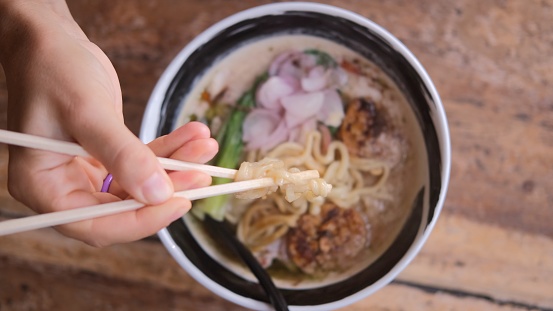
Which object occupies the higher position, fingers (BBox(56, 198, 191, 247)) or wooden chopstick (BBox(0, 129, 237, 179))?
wooden chopstick (BBox(0, 129, 237, 179))

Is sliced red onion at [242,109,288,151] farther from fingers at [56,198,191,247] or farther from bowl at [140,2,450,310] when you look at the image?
fingers at [56,198,191,247]

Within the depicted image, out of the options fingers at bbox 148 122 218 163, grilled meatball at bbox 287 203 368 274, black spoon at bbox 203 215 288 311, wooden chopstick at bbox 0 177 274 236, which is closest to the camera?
wooden chopstick at bbox 0 177 274 236

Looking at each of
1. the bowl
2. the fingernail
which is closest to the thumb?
the fingernail

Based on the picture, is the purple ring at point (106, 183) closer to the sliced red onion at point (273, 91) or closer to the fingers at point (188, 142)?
the fingers at point (188, 142)

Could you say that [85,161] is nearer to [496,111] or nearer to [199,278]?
[199,278]

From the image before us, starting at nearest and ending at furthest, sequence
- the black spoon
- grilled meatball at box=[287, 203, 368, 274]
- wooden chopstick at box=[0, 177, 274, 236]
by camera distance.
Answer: wooden chopstick at box=[0, 177, 274, 236], the black spoon, grilled meatball at box=[287, 203, 368, 274]

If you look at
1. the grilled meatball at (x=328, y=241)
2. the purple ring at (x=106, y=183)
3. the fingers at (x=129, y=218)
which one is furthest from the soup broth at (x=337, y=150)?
the fingers at (x=129, y=218)

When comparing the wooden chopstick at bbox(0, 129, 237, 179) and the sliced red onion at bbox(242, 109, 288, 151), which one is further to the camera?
the sliced red onion at bbox(242, 109, 288, 151)
